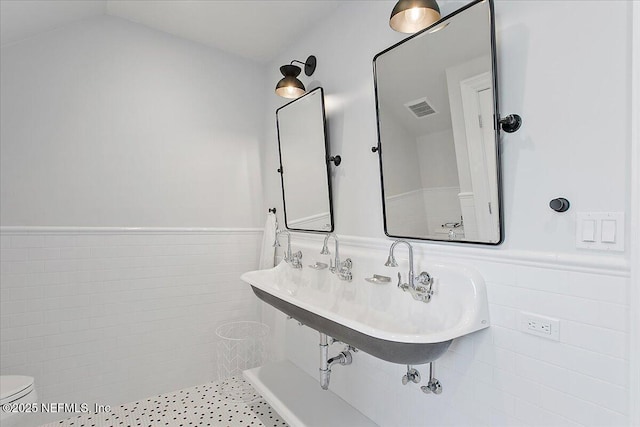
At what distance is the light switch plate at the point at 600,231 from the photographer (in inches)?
39.9

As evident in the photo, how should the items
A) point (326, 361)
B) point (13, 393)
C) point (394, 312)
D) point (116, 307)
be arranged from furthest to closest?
point (116, 307)
point (326, 361)
point (13, 393)
point (394, 312)

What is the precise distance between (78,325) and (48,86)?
1520 millimetres

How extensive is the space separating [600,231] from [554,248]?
0.14m

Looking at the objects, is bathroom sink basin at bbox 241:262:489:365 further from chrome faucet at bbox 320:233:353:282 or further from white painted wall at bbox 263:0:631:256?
white painted wall at bbox 263:0:631:256

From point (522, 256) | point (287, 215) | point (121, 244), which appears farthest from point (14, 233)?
point (522, 256)

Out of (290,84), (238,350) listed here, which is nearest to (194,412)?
(238,350)

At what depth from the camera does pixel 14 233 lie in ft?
6.96

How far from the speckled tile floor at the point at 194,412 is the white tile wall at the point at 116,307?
4.2 inches

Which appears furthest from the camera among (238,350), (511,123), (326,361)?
(238,350)

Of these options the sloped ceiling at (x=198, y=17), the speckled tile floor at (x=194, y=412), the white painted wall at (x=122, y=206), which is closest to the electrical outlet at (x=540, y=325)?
the speckled tile floor at (x=194, y=412)

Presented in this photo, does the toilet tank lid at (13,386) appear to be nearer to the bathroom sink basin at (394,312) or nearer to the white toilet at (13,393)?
the white toilet at (13,393)

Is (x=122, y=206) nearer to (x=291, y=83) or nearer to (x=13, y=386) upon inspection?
(x=13, y=386)

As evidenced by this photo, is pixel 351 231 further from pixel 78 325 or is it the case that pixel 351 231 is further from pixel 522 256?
pixel 78 325

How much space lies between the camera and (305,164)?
2412mm
